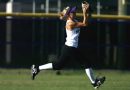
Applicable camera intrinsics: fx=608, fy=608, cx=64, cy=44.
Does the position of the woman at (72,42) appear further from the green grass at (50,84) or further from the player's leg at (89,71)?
the green grass at (50,84)

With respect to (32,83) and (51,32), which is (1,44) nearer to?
(51,32)

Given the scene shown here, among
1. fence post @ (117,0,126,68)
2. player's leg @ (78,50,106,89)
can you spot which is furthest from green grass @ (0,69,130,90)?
fence post @ (117,0,126,68)

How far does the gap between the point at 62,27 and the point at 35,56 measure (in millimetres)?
1439

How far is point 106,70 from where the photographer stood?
20.4 m

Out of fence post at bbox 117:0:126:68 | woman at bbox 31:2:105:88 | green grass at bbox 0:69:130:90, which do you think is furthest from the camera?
fence post at bbox 117:0:126:68

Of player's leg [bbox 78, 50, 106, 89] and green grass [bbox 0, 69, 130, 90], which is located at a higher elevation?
player's leg [bbox 78, 50, 106, 89]

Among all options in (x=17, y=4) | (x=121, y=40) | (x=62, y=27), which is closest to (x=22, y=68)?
(x=62, y=27)

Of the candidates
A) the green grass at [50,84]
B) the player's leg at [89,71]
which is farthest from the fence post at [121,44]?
the player's leg at [89,71]

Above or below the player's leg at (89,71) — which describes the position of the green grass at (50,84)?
below

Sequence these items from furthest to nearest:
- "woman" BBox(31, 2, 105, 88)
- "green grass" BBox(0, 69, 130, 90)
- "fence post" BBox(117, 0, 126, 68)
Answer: "fence post" BBox(117, 0, 126, 68)
"green grass" BBox(0, 69, 130, 90)
"woman" BBox(31, 2, 105, 88)

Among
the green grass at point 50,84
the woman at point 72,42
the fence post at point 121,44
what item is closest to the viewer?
the woman at point 72,42

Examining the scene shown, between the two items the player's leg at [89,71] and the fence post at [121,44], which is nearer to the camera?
the player's leg at [89,71]

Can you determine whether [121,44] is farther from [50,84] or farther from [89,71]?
[89,71]

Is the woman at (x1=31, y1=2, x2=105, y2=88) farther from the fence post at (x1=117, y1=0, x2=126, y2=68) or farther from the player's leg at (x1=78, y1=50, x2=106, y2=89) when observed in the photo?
the fence post at (x1=117, y1=0, x2=126, y2=68)
